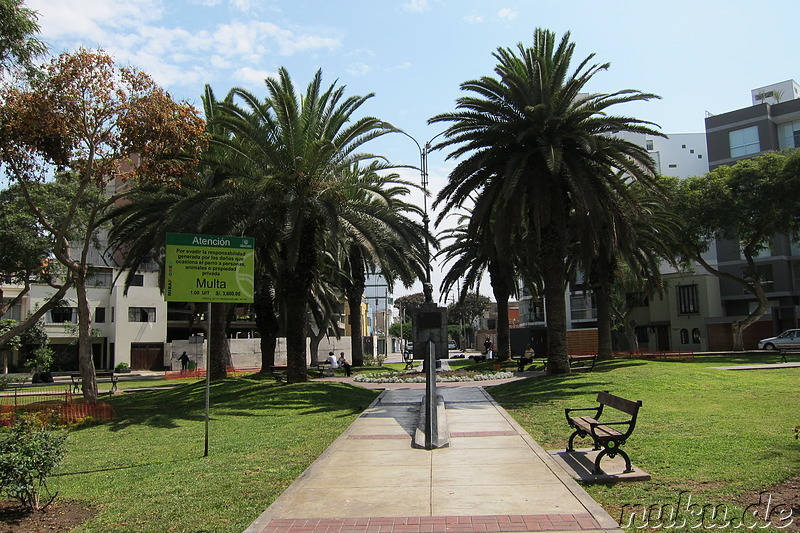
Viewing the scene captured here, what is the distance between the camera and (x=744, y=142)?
51531 mm

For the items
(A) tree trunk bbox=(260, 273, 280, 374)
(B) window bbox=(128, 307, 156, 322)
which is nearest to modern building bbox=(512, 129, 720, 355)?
(A) tree trunk bbox=(260, 273, 280, 374)

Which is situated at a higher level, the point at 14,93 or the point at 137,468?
the point at 14,93

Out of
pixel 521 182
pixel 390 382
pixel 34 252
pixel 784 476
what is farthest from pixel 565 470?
pixel 34 252

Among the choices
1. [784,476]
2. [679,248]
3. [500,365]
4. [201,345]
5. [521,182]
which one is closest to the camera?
[784,476]

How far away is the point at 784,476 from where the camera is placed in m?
6.92

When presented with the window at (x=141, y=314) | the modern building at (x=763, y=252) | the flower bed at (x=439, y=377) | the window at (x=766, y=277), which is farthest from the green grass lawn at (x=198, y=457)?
the window at (x=766, y=277)

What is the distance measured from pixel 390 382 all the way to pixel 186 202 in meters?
11.2

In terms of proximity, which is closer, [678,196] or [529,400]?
[529,400]

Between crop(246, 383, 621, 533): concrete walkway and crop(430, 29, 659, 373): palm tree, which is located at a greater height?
crop(430, 29, 659, 373): palm tree

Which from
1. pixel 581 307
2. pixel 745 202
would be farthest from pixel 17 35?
pixel 581 307

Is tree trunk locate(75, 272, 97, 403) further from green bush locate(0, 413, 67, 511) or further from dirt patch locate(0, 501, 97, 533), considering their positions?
dirt patch locate(0, 501, 97, 533)

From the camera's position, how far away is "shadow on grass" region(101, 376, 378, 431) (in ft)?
50.6

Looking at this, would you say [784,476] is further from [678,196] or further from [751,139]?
[751,139]

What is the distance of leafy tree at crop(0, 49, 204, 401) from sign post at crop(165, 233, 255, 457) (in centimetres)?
652
